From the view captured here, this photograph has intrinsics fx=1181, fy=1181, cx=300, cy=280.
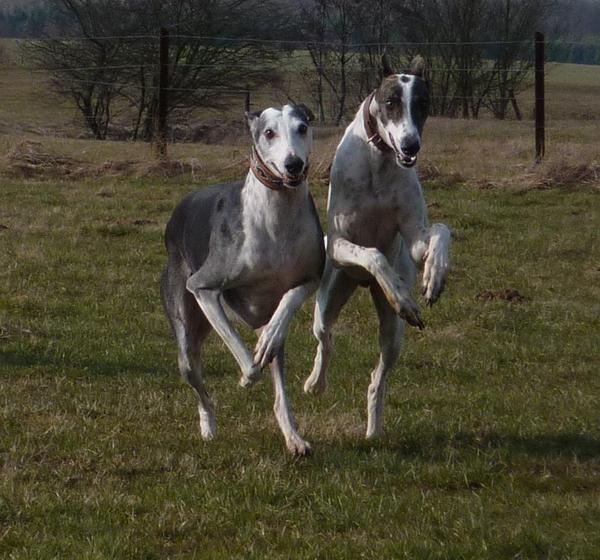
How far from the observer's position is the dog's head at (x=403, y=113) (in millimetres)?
5645

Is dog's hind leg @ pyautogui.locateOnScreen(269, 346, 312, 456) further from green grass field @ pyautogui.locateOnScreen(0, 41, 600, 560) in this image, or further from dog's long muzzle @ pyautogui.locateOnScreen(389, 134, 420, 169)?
dog's long muzzle @ pyautogui.locateOnScreen(389, 134, 420, 169)

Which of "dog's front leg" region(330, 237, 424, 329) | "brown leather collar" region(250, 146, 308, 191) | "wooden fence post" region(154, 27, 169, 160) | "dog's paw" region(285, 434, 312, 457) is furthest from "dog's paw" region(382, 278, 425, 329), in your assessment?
"wooden fence post" region(154, 27, 169, 160)

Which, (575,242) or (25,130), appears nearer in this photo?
(575,242)

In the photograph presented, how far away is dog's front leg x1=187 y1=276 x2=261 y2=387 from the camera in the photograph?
5.64 m

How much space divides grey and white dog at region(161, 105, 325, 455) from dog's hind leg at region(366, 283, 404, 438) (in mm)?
614

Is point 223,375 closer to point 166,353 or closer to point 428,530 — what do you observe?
point 166,353

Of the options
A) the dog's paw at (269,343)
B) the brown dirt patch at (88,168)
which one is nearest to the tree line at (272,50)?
the brown dirt patch at (88,168)

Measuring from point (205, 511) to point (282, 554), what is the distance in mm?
577

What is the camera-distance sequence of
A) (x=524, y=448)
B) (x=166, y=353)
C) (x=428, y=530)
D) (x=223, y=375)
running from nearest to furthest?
(x=428, y=530) < (x=524, y=448) < (x=223, y=375) < (x=166, y=353)

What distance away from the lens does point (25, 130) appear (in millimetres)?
33781

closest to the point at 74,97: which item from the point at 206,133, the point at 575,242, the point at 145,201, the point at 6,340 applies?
the point at 206,133

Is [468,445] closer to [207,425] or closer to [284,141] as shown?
[207,425]

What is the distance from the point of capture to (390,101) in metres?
5.78

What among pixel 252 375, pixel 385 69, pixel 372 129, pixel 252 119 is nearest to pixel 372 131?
pixel 372 129
